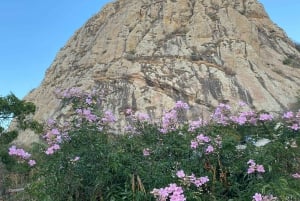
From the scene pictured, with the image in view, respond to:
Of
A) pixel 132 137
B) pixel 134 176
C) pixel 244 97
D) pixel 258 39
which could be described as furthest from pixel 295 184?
pixel 258 39

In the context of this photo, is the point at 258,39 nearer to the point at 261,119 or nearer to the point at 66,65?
the point at 66,65

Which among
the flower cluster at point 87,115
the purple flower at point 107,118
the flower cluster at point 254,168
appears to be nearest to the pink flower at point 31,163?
the flower cluster at point 87,115

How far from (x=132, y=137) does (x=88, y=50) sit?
25731mm

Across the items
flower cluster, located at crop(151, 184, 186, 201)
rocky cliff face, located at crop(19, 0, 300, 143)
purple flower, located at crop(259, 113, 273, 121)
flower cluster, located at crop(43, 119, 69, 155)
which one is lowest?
flower cluster, located at crop(151, 184, 186, 201)

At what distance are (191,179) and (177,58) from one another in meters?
22.9

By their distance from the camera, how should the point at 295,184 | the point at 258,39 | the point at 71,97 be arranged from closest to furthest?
1. the point at 295,184
2. the point at 71,97
3. the point at 258,39

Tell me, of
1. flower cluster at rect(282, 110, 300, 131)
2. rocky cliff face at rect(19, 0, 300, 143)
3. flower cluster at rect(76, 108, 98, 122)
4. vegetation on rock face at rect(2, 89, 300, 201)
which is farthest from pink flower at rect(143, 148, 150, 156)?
rocky cliff face at rect(19, 0, 300, 143)

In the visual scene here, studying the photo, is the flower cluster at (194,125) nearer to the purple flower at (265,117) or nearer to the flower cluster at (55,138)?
the purple flower at (265,117)

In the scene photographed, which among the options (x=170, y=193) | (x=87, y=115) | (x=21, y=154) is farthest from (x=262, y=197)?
(x=21, y=154)

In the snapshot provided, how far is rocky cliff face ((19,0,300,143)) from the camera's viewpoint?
81.5ft

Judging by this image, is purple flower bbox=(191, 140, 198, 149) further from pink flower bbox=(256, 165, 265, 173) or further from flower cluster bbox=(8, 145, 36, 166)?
flower cluster bbox=(8, 145, 36, 166)

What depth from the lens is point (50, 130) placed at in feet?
16.0

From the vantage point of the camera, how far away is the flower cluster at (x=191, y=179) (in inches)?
156

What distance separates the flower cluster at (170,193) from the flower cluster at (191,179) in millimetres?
153
